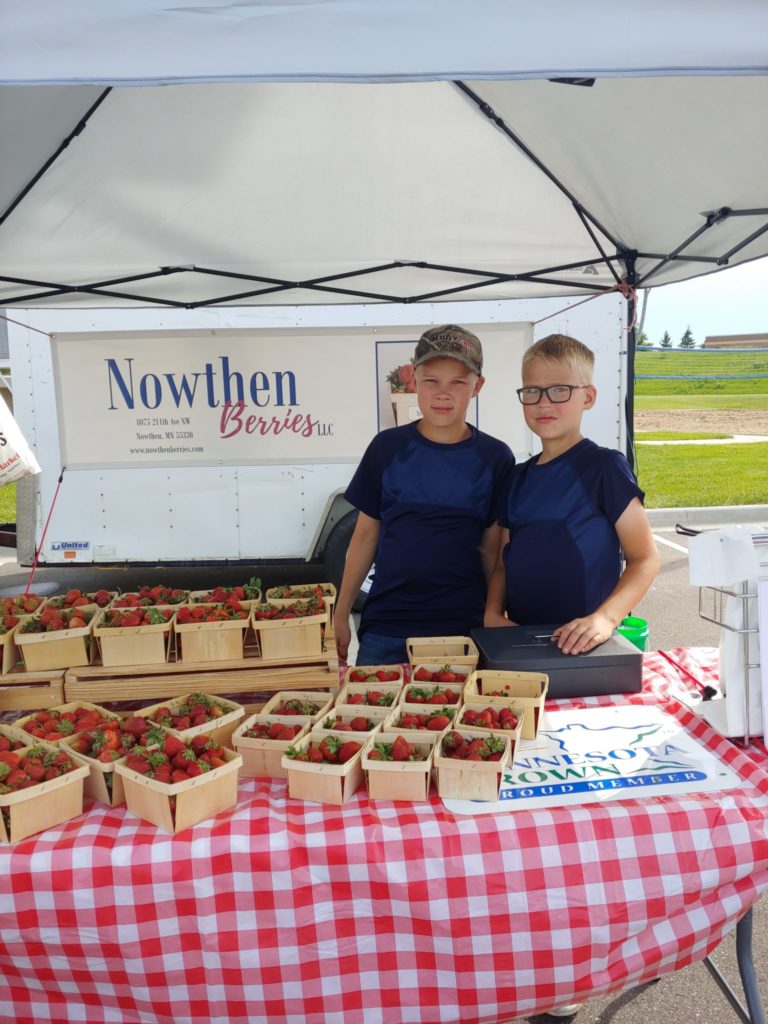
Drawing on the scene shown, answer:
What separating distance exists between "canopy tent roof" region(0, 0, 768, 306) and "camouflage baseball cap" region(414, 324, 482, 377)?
0.69 metres

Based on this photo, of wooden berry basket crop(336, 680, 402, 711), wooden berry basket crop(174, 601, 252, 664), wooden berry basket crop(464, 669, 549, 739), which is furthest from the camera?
wooden berry basket crop(174, 601, 252, 664)

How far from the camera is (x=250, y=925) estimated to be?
1440 mm

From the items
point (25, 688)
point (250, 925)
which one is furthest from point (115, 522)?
point (250, 925)

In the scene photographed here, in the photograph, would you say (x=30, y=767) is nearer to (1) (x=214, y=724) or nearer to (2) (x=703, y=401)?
(1) (x=214, y=724)

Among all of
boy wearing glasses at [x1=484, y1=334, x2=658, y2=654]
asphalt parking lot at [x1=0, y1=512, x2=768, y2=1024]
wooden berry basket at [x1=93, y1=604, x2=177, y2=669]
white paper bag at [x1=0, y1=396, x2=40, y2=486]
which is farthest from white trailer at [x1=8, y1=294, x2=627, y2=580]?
wooden berry basket at [x1=93, y1=604, x2=177, y2=669]

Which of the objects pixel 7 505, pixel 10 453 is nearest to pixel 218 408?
pixel 10 453

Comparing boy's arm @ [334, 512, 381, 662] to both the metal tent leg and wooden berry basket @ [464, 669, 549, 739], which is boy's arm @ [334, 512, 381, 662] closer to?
wooden berry basket @ [464, 669, 549, 739]

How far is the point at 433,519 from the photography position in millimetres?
2412

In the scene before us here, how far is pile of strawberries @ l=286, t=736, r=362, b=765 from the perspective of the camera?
62.1 inches

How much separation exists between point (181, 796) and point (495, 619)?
121 cm

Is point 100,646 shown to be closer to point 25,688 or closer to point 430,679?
point 25,688

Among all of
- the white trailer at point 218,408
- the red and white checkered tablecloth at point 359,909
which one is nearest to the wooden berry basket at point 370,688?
the red and white checkered tablecloth at point 359,909

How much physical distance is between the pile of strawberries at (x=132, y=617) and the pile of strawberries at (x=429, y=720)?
28.6 inches

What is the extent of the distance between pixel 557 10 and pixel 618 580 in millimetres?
1478
